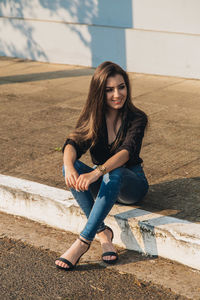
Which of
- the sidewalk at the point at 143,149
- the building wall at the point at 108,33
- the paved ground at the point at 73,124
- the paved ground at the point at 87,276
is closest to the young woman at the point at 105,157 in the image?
the paved ground at the point at 87,276

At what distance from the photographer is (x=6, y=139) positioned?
700 cm

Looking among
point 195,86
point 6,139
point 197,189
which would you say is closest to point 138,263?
point 197,189

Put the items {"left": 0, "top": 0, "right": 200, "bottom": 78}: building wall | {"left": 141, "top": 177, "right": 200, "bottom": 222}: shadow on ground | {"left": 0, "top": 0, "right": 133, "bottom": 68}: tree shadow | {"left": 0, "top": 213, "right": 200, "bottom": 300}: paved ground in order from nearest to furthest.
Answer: {"left": 0, "top": 213, "right": 200, "bottom": 300}: paved ground, {"left": 141, "top": 177, "right": 200, "bottom": 222}: shadow on ground, {"left": 0, "top": 0, "right": 200, "bottom": 78}: building wall, {"left": 0, "top": 0, "right": 133, "bottom": 68}: tree shadow

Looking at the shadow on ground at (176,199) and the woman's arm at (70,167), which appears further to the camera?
the shadow on ground at (176,199)

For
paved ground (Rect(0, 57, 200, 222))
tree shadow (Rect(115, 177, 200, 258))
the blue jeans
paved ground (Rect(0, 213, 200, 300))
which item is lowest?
paved ground (Rect(0, 57, 200, 222))

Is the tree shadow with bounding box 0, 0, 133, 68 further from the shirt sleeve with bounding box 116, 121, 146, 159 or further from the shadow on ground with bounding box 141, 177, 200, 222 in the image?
the shirt sleeve with bounding box 116, 121, 146, 159

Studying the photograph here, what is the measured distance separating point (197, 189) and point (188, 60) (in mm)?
5521

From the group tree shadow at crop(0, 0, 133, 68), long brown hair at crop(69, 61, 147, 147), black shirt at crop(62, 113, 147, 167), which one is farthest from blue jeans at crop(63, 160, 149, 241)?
tree shadow at crop(0, 0, 133, 68)

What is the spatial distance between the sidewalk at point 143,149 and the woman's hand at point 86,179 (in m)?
0.44

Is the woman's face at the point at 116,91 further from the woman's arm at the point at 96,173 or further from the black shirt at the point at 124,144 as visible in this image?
the woman's arm at the point at 96,173

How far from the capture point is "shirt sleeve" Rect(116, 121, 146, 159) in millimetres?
4461

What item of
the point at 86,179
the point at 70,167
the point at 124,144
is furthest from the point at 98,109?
the point at 86,179

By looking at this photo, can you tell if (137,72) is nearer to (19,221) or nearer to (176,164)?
(176,164)

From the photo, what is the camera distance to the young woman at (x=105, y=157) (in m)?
4.24
